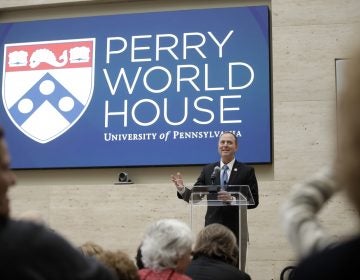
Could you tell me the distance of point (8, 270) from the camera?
1175mm

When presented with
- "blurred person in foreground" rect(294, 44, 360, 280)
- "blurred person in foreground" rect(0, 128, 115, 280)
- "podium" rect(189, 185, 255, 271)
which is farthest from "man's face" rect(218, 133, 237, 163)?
"blurred person in foreground" rect(294, 44, 360, 280)

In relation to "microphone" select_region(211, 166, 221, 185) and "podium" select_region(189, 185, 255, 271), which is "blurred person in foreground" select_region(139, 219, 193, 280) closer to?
"podium" select_region(189, 185, 255, 271)

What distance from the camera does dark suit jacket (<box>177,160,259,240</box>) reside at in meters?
5.21

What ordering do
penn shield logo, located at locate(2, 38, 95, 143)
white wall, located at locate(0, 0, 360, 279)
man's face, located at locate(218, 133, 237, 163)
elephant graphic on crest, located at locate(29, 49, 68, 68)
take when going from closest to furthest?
man's face, located at locate(218, 133, 237, 163), white wall, located at locate(0, 0, 360, 279), penn shield logo, located at locate(2, 38, 95, 143), elephant graphic on crest, located at locate(29, 49, 68, 68)

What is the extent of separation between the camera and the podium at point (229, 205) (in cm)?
507

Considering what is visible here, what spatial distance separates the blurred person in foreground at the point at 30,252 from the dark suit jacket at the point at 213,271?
→ 207 cm

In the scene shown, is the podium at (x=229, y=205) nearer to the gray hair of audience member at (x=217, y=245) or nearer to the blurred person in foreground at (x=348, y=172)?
the gray hair of audience member at (x=217, y=245)


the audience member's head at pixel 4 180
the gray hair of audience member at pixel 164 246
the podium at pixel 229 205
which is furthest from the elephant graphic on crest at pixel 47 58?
the audience member's head at pixel 4 180

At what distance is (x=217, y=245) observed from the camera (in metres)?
3.50

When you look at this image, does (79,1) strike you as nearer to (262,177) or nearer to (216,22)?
(216,22)

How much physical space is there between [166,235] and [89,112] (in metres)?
5.97

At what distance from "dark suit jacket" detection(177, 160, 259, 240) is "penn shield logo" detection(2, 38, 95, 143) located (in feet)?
11.3

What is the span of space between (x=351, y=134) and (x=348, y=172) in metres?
0.05

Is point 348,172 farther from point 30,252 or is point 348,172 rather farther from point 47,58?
point 47,58
